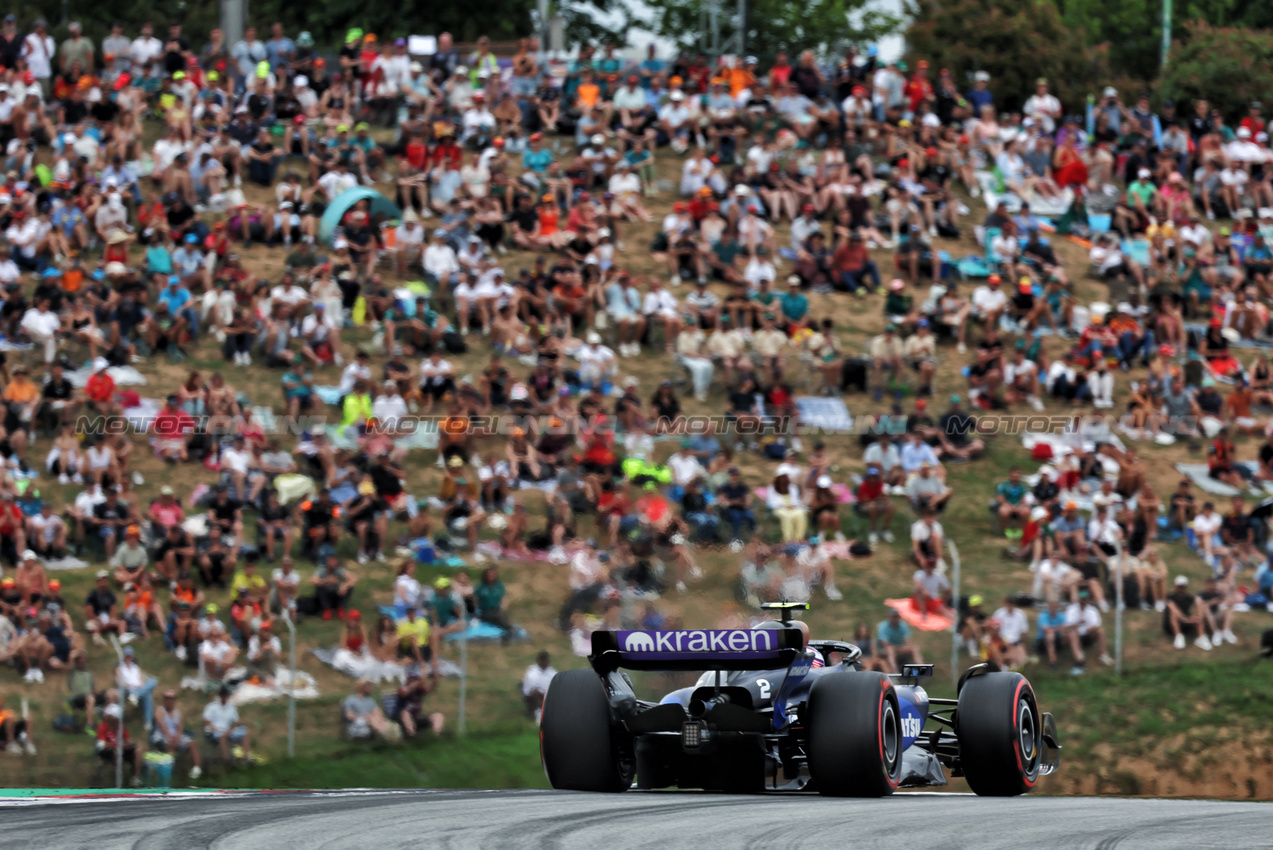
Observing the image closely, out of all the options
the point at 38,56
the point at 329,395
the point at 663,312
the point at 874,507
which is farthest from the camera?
the point at 38,56

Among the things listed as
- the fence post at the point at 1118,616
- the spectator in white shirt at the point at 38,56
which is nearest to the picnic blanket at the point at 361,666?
the fence post at the point at 1118,616

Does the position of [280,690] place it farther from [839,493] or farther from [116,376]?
[839,493]

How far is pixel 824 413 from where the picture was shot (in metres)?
24.2

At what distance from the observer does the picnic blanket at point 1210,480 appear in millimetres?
22969

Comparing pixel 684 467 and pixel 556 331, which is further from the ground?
pixel 556 331

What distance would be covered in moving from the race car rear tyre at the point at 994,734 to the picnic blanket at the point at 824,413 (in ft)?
41.9

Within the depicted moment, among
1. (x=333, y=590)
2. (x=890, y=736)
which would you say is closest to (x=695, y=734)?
(x=890, y=736)

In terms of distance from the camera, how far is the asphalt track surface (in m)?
7.67

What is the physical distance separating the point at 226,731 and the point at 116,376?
724cm

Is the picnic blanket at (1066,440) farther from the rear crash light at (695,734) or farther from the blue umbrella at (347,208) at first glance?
the rear crash light at (695,734)

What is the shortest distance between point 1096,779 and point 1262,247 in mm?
13013

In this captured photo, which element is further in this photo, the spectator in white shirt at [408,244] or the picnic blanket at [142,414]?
the spectator in white shirt at [408,244]

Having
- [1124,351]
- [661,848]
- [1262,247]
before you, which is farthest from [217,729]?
[1262,247]

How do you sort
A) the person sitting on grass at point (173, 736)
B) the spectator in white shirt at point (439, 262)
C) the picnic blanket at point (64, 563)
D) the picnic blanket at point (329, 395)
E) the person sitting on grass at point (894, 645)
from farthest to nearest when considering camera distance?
the spectator in white shirt at point (439, 262), the picnic blanket at point (329, 395), the picnic blanket at point (64, 563), the person sitting on grass at point (894, 645), the person sitting on grass at point (173, 736)
